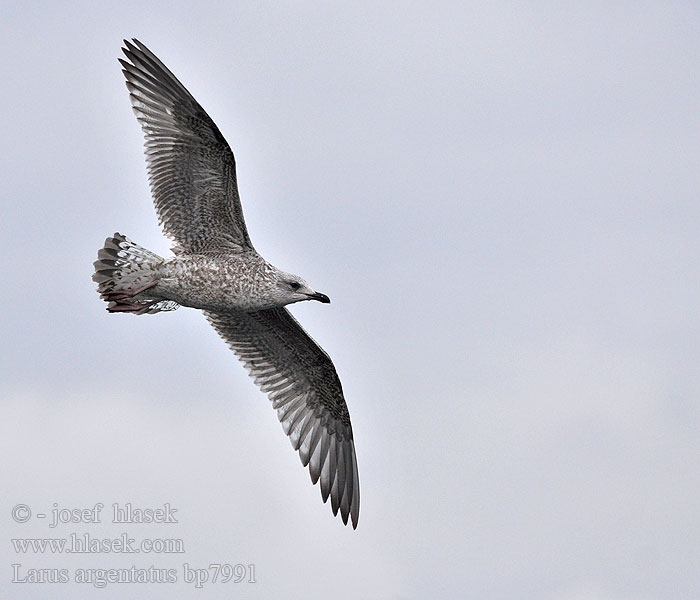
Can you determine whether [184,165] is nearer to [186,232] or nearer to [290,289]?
[186,232]

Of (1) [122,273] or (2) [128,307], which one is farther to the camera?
(2) [128,307]

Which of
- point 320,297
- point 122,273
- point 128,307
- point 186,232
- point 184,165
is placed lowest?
point 128,307

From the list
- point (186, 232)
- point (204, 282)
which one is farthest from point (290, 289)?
point (186, 232)

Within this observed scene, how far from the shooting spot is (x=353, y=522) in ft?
76.8

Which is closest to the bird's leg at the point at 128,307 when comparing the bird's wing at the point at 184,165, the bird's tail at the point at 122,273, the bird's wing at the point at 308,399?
Result: the bird's tail at the point at 122,273

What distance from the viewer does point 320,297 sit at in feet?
68.2

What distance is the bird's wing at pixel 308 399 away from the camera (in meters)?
23.2

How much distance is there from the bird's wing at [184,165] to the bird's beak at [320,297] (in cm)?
132

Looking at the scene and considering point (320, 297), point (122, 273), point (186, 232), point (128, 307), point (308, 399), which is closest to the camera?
point (122, 273)

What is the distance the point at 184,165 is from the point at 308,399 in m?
5.48

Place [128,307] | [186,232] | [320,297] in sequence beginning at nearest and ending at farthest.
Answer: [128,307], [320,297], [186,232]

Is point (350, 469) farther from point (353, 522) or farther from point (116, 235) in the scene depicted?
point (116, 235)

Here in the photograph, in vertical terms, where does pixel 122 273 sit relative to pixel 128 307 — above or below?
above

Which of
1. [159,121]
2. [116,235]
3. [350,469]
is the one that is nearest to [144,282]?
[116,235]
